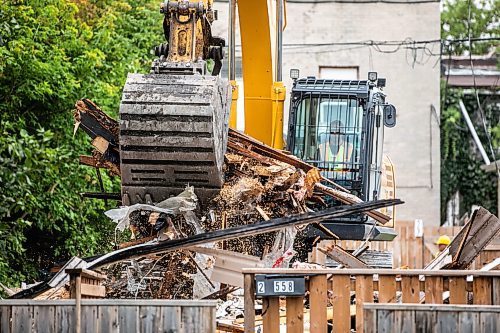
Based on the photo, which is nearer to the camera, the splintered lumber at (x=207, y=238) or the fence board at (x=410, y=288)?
the fence board at (x=410, y=288)

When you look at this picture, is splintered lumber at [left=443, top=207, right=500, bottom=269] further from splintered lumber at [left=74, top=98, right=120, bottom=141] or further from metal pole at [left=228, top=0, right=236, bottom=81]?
metal pole at [left=228, top=0, right=236, bottom=81]

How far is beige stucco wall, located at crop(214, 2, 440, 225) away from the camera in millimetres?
34312

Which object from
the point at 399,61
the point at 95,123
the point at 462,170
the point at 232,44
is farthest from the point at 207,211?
the point at 462,170

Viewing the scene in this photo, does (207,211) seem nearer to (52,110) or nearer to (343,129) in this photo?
(343,129)

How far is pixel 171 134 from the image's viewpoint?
420 inches

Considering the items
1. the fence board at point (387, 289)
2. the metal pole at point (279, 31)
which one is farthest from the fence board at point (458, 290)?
the metal pole at point (279, 31)

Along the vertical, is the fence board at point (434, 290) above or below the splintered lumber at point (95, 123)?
below

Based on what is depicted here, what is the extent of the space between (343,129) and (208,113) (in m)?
6.42

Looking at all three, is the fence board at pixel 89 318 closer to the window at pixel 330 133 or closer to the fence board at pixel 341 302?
the fence board at pixel 341 302

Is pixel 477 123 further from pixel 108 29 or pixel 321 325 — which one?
pixel 321 325

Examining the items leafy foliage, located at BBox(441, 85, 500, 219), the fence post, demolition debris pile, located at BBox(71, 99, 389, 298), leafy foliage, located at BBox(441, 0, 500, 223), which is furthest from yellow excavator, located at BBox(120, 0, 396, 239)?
leafy foliage, located at BBox(441, 85, 500, 219)

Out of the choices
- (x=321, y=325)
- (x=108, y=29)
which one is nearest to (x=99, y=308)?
(x=321, y=325)

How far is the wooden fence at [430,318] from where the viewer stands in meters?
8.40

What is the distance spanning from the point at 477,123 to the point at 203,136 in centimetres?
3541
